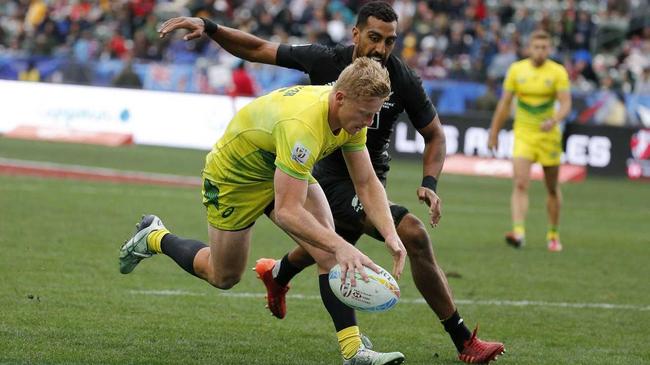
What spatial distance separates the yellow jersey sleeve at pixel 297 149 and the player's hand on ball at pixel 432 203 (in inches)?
43.8

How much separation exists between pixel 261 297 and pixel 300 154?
3.48 metres

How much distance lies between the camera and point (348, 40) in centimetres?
3064

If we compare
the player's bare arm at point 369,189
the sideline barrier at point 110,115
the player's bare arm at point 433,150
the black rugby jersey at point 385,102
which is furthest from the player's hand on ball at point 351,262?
the sideline barrier at point 110,115

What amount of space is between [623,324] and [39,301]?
405 centimetres

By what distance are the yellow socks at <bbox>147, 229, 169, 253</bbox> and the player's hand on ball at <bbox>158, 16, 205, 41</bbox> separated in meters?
1.27

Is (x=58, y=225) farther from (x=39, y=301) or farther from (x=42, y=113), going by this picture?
(x=42, y=113)

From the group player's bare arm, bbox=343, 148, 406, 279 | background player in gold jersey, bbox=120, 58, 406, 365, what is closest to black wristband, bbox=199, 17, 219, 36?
background player in gold jersey, bbox=120, 58, 406, 365

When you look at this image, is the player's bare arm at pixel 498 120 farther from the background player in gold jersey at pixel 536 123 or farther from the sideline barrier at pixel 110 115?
the sideline barrier at pixel 110 115

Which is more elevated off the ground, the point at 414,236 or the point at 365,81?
the point at 365,81

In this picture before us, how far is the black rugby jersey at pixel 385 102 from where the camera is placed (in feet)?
25.8

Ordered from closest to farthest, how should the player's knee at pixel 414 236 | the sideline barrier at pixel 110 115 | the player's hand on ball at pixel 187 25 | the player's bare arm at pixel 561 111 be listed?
the player's knee at pixel 414 236 < the player's hand on ball at pixel 187 25 < the player's bare arm at pixel 561 111 < the sideline barrier at pixel 110 115

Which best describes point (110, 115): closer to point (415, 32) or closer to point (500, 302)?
point (415, 32)

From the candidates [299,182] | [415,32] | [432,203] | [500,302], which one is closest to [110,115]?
[415,32]

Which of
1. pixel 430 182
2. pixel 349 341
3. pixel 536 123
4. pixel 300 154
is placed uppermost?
pixel 300 154
